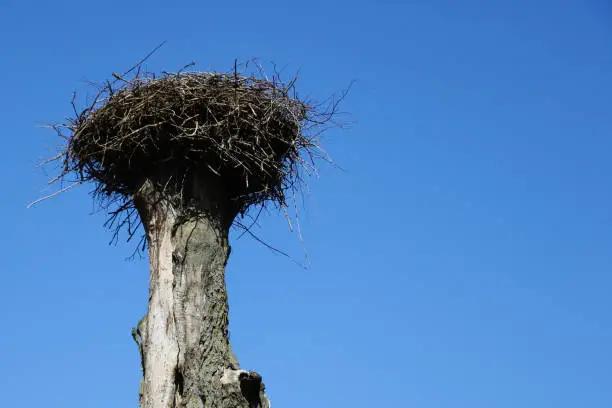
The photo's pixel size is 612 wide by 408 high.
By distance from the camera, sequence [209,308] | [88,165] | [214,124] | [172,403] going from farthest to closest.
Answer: [88,165] → [214,124] → [209,308] → [172,403]

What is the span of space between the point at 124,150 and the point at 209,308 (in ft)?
4.61

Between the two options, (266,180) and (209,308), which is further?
(266,180)

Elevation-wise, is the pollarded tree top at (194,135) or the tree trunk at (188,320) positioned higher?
the pollarded tree top at (194,135)

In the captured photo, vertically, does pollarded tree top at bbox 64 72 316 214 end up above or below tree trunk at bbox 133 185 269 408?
above

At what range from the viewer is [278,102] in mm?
6699

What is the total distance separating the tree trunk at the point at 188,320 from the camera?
17.8 feet

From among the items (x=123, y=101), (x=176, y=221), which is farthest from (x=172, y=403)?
(x=123, y=101)

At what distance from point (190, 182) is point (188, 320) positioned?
1.09 m

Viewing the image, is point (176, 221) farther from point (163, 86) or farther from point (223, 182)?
point (163, 86)

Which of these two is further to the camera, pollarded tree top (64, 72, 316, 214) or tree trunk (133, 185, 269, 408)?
pollarded tree top (64, 72, 316, 214)

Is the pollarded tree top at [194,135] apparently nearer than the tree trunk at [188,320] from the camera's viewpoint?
No

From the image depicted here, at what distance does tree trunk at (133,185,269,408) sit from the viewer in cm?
542

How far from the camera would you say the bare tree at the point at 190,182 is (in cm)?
551

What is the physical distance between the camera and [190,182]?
245 inches
